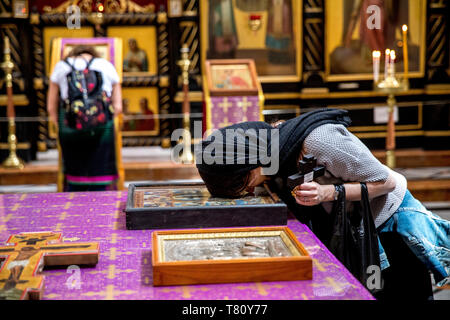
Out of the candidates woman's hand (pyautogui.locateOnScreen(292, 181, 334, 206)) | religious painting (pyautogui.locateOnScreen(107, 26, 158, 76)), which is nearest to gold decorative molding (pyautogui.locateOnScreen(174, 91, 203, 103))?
religious painting (pyautogui.locateOnScreen(107, 26, 158, 76))

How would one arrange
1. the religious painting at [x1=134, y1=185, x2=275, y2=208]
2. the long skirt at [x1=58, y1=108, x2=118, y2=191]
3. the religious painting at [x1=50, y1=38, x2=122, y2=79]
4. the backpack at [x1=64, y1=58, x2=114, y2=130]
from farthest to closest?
1. the religious painting at [x1=50, y1=38, x2=122, y2=79]
2. the long skirt at [x1=58, y1=108, x2=118, y2=191]
3. the backpack at [x1=64, y1=58, x2=114, y2=130]
4. the religious painting at [x1=134, y1=185, x2=275, y2=208]

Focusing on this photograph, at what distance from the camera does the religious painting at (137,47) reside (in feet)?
30.0

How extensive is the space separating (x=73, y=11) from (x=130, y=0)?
0.86 m

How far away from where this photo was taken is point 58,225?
2443 mm

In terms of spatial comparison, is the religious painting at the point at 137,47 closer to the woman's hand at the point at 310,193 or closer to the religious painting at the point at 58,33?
the religious painting at the point at 58,33

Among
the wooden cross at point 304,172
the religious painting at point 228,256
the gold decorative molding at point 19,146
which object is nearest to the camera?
the religious painting at point 228,256

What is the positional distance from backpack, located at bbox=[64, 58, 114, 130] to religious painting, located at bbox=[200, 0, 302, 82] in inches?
151

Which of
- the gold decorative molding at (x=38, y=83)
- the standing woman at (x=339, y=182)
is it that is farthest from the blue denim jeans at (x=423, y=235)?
the gold decorative molding at (x=38, y=83)

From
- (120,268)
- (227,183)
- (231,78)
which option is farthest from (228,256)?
(231,78)

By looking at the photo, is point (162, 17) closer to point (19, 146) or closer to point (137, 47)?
point (137, 47)

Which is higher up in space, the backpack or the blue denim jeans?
the backpack

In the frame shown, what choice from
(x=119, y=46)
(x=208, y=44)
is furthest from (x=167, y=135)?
(x=119, y=46)

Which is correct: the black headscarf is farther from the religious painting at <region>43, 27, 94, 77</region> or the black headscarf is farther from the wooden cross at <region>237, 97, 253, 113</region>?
the religious painting at <region>43, 27, 94, 77</region>

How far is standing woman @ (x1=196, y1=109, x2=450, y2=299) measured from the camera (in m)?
2.35
